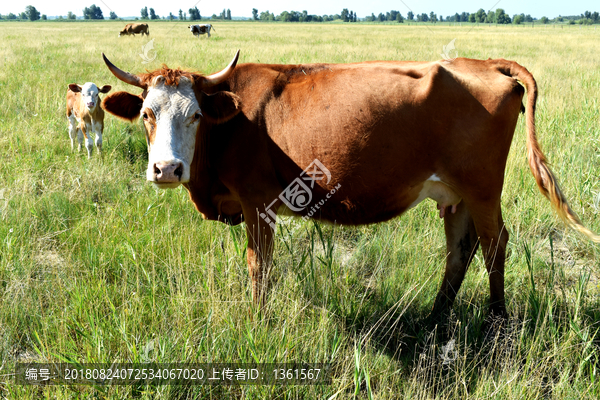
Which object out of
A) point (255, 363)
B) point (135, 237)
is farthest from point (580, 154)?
point (135, 237)

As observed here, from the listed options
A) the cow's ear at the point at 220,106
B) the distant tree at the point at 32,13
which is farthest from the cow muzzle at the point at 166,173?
the distant tree at the point at 32,13

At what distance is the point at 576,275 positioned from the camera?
3.97m

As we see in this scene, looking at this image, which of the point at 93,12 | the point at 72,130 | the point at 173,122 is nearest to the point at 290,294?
the point at 173,122

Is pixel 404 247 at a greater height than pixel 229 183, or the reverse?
pixel 229 183

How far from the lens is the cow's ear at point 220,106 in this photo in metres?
3.23

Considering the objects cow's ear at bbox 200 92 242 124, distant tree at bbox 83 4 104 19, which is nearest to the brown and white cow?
cow's ear at bbox 200 92 242 124

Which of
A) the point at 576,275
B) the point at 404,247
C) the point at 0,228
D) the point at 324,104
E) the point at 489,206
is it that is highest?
the point at 324,104

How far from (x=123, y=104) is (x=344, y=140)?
70.4 inches

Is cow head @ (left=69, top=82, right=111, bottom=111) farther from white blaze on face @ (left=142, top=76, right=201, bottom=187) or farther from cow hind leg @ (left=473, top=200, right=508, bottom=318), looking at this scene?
cow hind leg @ (left=473, top=200, right=508, bottom=318)

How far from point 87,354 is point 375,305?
2.08m

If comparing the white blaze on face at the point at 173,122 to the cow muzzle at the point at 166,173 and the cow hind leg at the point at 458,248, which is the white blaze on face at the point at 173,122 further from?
the cow hind leg at the point at 458,248

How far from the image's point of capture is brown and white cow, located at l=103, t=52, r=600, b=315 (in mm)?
3045

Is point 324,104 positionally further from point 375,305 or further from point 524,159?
point 524,159

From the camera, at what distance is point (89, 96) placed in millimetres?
6547
